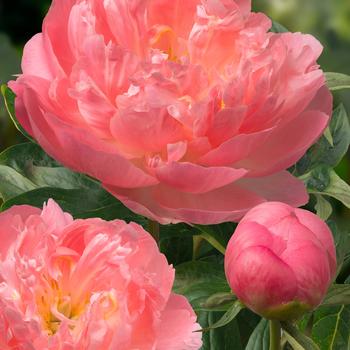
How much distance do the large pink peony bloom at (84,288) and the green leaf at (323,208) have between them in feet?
0.44

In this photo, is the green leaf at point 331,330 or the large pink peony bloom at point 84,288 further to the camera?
the green leaf at point 331,330

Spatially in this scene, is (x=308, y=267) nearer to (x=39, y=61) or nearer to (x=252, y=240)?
(x=252, y=240)

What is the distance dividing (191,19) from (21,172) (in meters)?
0.13

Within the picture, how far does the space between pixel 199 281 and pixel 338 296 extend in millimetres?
76

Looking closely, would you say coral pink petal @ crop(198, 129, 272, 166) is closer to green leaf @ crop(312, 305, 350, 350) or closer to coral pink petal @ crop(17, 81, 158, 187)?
coral pink petal @ crop(17, 81, 158, 187)

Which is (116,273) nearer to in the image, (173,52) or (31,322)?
(31,322)

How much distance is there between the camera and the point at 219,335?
0.69 m

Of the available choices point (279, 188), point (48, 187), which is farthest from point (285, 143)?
point (48, 187)

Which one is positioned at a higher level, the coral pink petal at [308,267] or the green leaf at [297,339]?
the coral pink petal at [308,267]

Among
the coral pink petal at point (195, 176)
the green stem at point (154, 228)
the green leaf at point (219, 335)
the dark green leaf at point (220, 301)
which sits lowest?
the green leaf at point (219, 335)

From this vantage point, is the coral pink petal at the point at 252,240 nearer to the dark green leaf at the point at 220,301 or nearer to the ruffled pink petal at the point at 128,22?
the dark green leaf at the point at 220,301

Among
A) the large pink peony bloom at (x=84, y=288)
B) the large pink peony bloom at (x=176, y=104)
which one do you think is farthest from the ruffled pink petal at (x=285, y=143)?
the large pink peony bloom at (x=84, y=288)

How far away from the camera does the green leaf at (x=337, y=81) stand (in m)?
0.69

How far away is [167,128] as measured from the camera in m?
0.62
